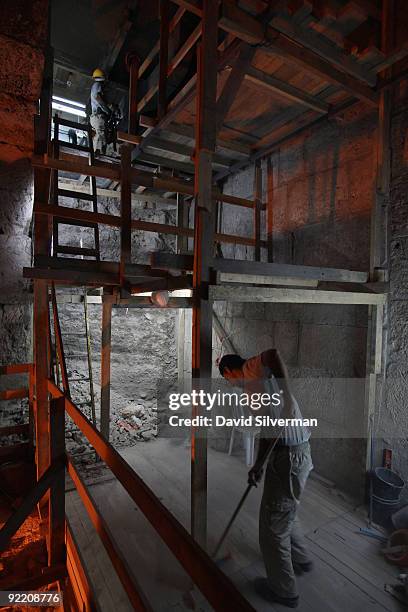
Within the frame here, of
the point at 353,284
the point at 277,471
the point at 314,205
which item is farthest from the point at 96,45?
the point at 277,471

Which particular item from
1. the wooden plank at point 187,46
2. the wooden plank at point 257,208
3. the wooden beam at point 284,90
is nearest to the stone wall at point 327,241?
the wooden plank at point 257,208

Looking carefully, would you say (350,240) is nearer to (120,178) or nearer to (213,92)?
(213,92)

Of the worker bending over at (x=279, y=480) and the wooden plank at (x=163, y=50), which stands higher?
the wooden plank at (x=163, y=50)

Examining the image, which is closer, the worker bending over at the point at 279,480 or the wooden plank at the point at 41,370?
the worker bending over at the point at 279,480

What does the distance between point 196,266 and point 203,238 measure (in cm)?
23

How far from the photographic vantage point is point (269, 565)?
299cm

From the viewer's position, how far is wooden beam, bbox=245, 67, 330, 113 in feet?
12.9

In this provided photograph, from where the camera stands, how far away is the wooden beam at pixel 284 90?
395 cm

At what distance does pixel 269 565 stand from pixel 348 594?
0.75 metres

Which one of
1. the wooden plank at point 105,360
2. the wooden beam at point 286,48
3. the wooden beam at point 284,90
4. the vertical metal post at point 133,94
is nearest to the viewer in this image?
the wooden beam at point 286,48

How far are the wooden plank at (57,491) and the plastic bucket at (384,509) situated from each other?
11.1ft

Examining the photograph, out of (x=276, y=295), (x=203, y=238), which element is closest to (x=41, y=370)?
(x=203, y=238)

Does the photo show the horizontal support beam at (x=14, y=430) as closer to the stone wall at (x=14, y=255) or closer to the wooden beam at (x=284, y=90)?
the stone wall at (x=14, y=255)

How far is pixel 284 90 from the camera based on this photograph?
4.14 metres
